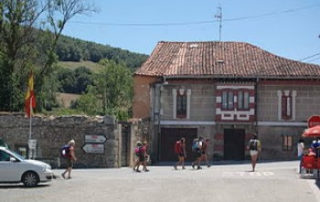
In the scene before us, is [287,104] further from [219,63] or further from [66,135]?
[66,135]

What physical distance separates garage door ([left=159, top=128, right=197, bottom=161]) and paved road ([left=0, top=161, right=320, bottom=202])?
1461 cm

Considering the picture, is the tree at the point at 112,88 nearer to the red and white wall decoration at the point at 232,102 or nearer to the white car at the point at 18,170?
the red and white wall decoration at the point at 232,102

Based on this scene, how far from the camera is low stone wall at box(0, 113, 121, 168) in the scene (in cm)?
3081

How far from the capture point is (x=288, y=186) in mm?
21344

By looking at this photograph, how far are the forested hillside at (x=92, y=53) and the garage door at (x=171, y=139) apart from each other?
67124mm

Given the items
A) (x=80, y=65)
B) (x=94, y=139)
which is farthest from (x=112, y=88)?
(x=94, y=139)

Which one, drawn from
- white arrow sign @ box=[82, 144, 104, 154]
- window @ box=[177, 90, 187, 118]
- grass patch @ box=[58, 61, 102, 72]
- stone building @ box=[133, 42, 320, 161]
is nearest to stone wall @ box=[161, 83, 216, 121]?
stone building @ box=[133, 42, 320, 161]

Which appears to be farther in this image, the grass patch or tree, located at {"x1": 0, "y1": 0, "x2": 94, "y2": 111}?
the grass patch

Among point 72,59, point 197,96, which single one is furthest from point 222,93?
point 72,59

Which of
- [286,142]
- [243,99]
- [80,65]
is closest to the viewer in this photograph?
[286,142]

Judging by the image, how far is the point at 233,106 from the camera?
40.7 m

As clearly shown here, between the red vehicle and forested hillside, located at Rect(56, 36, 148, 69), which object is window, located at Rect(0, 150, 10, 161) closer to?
the red vehicle

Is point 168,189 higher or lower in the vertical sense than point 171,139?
lower

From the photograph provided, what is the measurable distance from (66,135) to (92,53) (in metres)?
89.0
